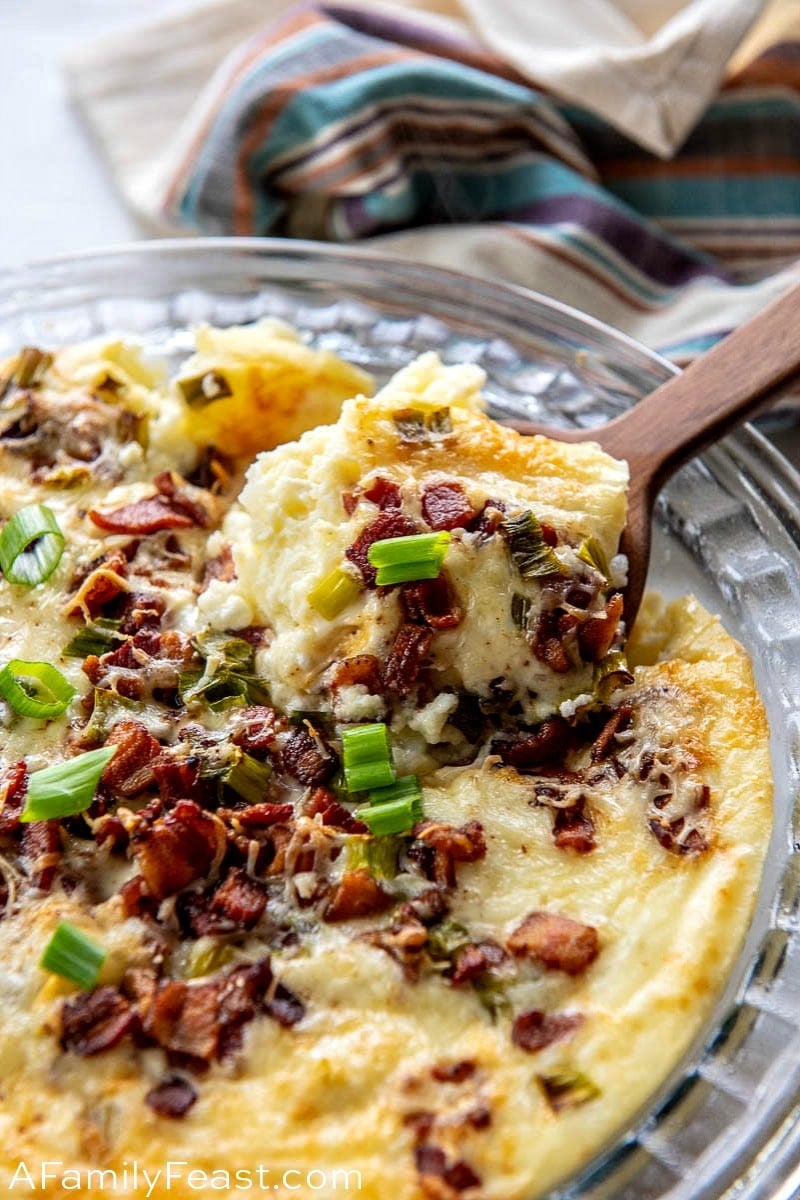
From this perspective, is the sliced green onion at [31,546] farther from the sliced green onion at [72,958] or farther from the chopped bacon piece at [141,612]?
the sliced green onion at [72,958]

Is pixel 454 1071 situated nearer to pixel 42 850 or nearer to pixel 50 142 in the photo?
pixel 42 850

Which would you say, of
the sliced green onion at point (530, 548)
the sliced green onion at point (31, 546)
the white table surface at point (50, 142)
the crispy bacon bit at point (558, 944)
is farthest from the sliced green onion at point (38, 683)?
the white table surface at point (50, 142)

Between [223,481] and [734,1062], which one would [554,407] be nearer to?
[223,481]

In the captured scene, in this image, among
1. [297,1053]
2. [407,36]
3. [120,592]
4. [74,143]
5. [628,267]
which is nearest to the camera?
[297,1053]

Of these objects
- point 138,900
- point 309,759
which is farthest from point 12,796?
point 309,759

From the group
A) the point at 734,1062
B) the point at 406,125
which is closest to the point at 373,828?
the point at 734,1062

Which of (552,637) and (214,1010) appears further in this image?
(552,637)

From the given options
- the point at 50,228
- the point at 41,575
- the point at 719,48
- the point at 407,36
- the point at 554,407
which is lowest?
the point at 50,228

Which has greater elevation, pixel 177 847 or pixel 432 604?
pixel 432 604
